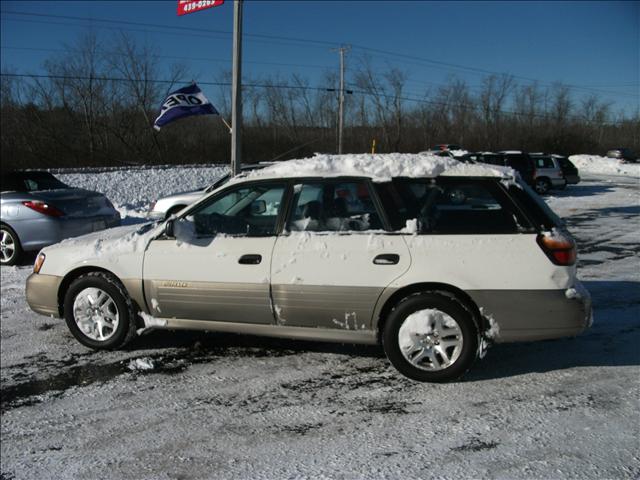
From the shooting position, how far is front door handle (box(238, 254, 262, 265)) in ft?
14.5

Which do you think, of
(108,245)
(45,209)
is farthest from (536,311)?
(45,209)

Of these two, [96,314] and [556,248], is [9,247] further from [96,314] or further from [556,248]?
[556,248]

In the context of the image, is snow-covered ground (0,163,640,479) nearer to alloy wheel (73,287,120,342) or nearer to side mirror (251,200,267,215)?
alloy wheel (73,287,120,342)

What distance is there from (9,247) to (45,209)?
2.96ft

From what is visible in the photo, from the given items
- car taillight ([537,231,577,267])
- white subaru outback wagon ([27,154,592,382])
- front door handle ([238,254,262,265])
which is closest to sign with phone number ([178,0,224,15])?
white subaru outback wagon ([27,154,592,382])

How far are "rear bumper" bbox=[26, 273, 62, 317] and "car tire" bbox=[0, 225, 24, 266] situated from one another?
13.5 feet

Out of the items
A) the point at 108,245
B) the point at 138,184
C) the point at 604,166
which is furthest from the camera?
the point at 604,166

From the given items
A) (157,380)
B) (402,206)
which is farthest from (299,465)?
(402,206)

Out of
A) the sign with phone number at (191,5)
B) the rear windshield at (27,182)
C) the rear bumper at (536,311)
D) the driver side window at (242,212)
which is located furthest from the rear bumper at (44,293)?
the sign with phone number at (191,5)

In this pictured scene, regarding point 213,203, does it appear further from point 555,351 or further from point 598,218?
point 598,218

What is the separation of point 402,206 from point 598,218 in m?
12.6

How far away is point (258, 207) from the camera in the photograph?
468 centimetres

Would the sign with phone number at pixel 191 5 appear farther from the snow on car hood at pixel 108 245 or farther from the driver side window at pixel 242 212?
the driver side window at pixel 242 212

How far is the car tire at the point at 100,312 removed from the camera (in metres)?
4.87
